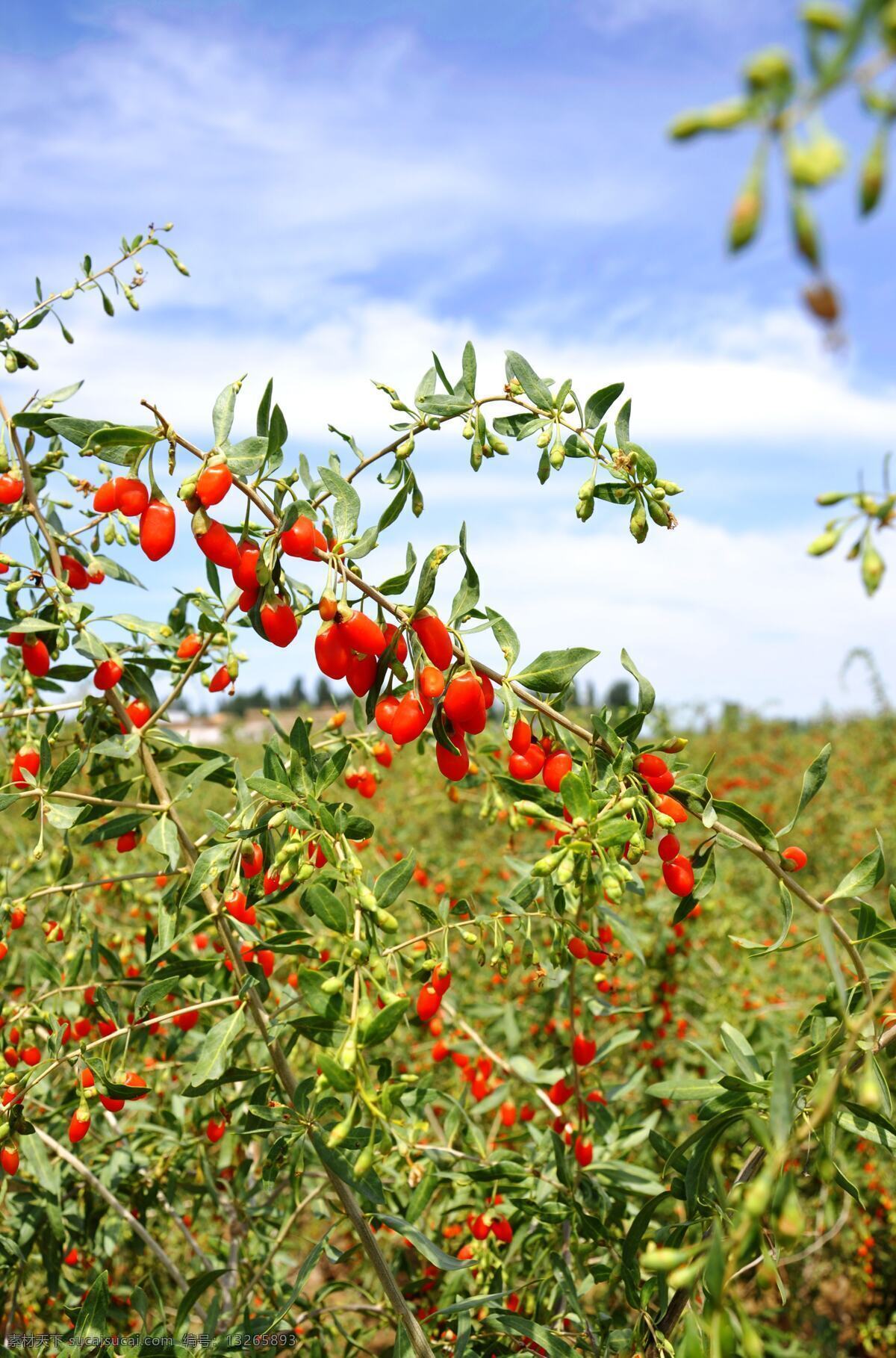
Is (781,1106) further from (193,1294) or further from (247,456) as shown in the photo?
(193,1294)

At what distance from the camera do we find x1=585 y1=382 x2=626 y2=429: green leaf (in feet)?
4.89

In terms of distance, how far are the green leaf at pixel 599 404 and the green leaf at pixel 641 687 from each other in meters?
0.37

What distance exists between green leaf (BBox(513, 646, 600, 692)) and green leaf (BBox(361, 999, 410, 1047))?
538mm

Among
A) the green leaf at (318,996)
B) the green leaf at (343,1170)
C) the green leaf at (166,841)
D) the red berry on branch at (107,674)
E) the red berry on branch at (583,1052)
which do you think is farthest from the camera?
the red berry on branch at (583,1052)

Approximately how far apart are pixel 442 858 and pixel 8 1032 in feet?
10.2

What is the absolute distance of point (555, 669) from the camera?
57.4 inches

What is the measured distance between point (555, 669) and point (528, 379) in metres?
0.45

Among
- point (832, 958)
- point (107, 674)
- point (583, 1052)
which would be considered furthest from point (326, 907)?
point (583, 1052)

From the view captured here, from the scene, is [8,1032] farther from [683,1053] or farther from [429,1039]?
[429,1039]

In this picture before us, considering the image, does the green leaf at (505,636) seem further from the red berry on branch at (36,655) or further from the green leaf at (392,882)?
the red berry on branch at (36,655)

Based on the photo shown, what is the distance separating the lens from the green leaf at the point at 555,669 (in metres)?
1.44

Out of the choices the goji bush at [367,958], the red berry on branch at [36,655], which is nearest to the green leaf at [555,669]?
the goji bush at [367,958]

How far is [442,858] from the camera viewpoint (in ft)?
16.7

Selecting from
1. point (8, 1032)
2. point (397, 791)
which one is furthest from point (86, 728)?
point (397, 791)
